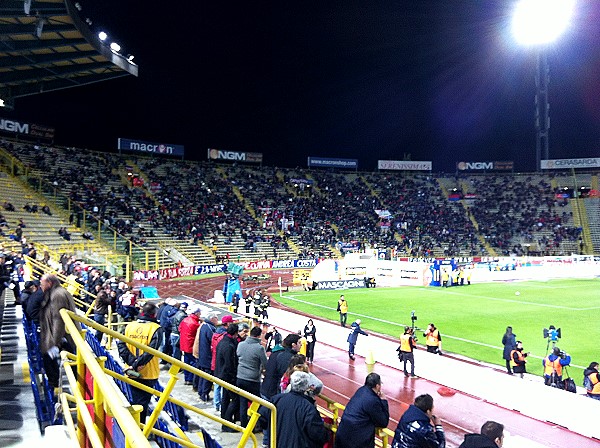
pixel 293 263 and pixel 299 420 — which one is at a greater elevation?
pixel 299 420

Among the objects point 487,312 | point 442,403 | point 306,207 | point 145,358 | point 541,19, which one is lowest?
point 442,403

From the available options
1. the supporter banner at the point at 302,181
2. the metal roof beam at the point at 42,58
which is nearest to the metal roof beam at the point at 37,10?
the metal roof beam at the point at 42,58

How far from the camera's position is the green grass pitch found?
18750mm

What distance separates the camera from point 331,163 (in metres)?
73.1

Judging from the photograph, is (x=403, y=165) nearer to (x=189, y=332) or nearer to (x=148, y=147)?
(x=148, y=147)

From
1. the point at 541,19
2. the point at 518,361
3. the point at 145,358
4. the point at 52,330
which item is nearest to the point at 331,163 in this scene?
the point at 541,19

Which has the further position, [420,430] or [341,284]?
[341,284]

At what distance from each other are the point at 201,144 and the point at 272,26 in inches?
777

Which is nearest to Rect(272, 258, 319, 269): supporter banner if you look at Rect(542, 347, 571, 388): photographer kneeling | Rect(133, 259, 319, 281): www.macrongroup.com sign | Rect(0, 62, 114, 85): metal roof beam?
Rect(133, 259, 319, 281): www.macrongroup.com sign

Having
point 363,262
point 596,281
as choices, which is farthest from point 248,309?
point 596,281

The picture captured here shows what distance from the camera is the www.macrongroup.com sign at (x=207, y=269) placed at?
120 ft

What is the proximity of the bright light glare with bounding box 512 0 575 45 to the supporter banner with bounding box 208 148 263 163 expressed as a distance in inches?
1466

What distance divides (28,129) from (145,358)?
48.5m

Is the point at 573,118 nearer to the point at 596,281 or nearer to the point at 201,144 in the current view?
the point at 596,281
